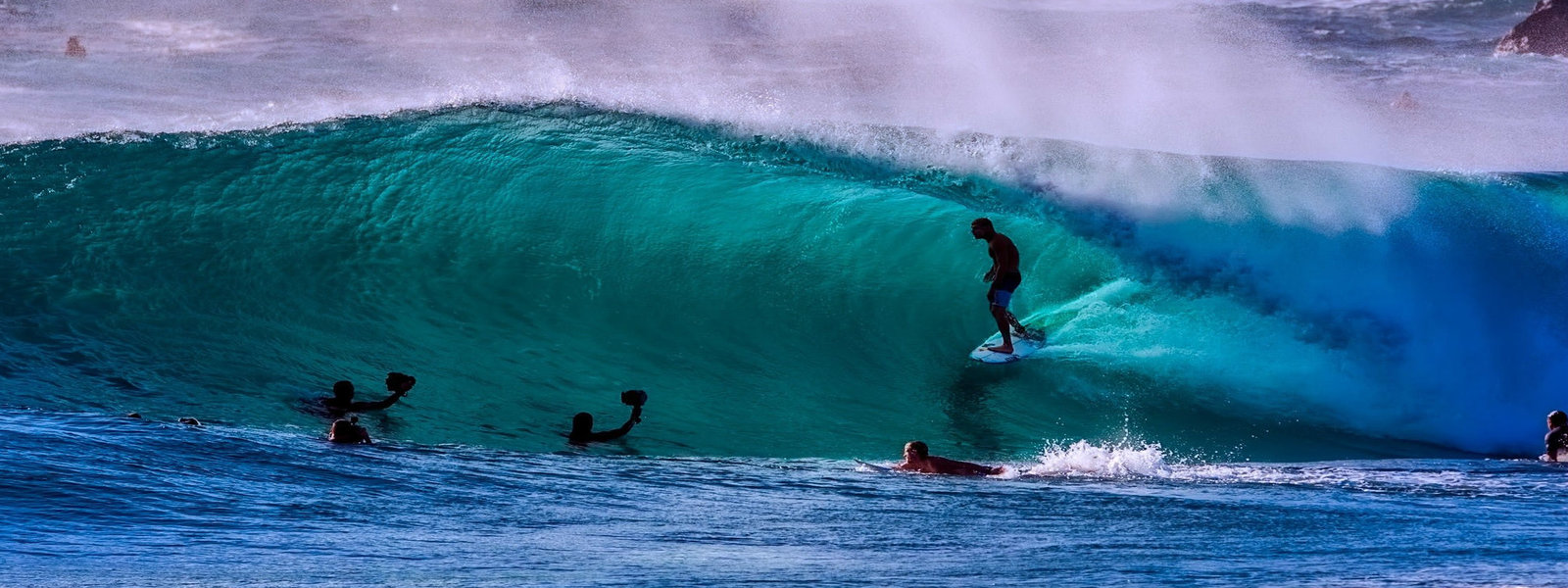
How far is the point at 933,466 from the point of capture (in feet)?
26.7

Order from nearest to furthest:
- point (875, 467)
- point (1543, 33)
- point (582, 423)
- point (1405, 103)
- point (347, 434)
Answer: point (347, 434) → point (875, 467) → point (582, 423) → point (1405, 103) → point (1543, 33)

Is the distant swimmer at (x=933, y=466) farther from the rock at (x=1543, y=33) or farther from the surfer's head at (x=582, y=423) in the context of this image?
the rock at (x=1543, y=33)

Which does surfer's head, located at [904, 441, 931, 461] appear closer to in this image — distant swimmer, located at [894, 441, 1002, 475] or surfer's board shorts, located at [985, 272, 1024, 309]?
distant swimmer, located at [894, 441, 1002, 475]

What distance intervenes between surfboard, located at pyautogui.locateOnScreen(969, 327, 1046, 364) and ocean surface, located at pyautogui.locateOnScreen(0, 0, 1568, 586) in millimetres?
140

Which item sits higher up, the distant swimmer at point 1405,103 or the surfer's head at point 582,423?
the distant swimmer at point 1405,103

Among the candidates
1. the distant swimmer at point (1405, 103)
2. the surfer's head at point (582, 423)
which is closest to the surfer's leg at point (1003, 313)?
the surfer's head at point (582, 423)

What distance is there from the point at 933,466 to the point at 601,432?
2275 millimetres

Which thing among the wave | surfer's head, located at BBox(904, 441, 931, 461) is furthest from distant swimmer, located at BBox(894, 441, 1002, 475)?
the wave

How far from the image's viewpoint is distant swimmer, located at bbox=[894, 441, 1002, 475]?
8.10 m

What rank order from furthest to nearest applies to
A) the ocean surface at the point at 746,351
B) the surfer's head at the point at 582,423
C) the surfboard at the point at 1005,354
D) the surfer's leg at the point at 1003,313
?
the surfboard at the point at 1005,354
the surfer's leg at the point at 1003,313
the surfer's head at the point at 582,423
the ocean surface at the point at 746,351

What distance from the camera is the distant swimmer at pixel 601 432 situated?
889 cm

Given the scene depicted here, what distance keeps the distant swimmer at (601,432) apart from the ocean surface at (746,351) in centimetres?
23

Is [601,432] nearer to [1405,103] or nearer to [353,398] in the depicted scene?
[353,398]

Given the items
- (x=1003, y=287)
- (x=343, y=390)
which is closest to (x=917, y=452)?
(x=1003, y=287)
